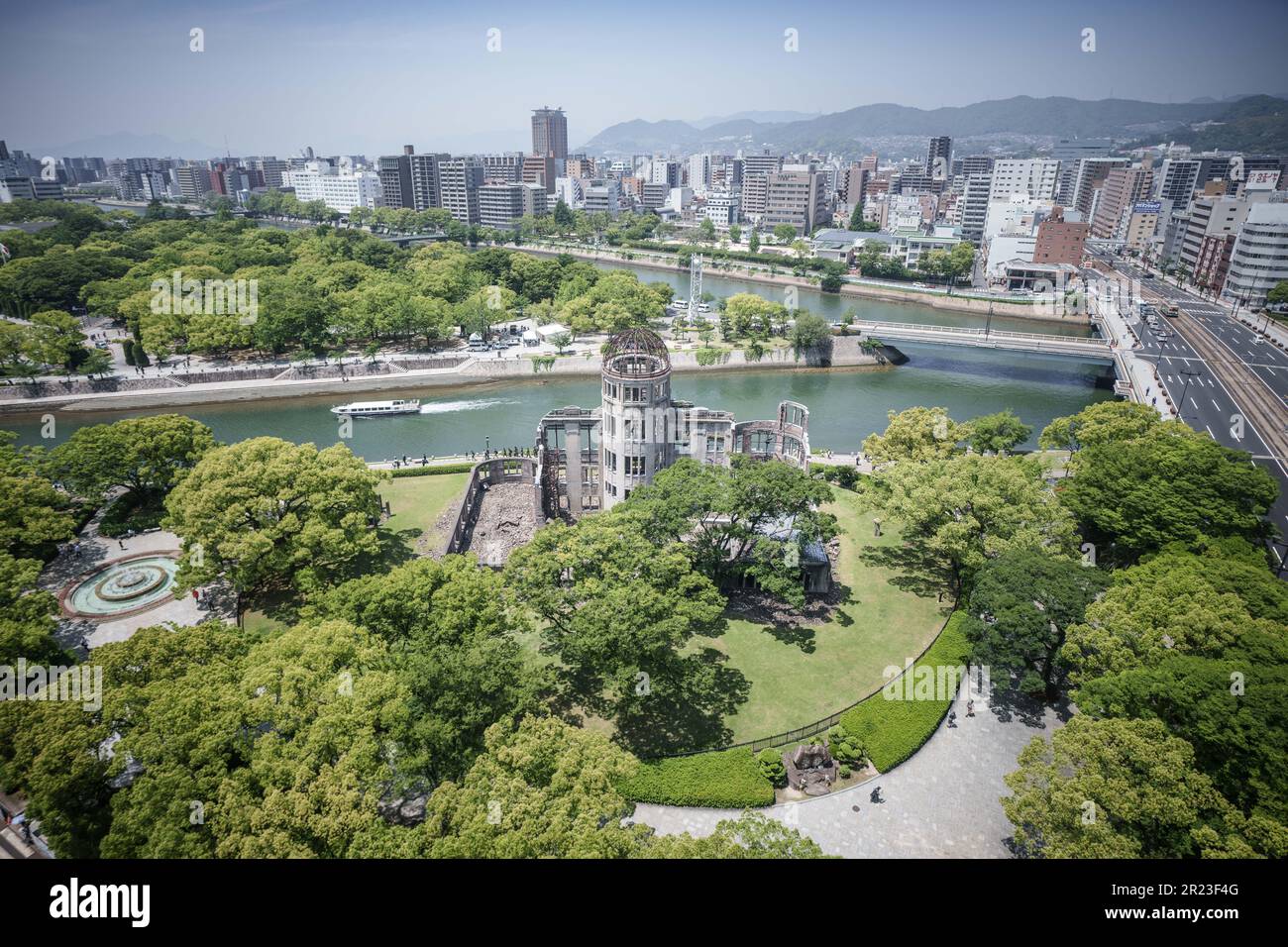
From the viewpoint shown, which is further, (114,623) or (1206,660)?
(114,623)

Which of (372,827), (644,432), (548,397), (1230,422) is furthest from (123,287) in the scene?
(1230,422)

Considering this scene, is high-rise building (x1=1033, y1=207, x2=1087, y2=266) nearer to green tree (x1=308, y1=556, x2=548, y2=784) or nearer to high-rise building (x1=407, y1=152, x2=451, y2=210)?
green tree (x1=308, y1=556, x2=548, y2=784)

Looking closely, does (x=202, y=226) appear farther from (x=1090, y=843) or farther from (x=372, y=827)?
(x=1090, y=843)

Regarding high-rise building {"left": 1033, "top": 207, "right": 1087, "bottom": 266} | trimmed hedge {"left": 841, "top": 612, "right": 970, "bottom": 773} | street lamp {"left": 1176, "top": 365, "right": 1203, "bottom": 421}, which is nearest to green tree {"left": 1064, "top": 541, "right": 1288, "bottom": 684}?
trimmed hedge {"left": 841, "top": 612, "right": 970, "bottom": 773}

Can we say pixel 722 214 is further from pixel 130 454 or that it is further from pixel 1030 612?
pixel 1030 612

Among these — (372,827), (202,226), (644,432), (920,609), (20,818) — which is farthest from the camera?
(202,226)

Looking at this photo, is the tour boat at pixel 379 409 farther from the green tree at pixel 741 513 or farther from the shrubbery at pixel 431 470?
the green tree at pixel 741 513
